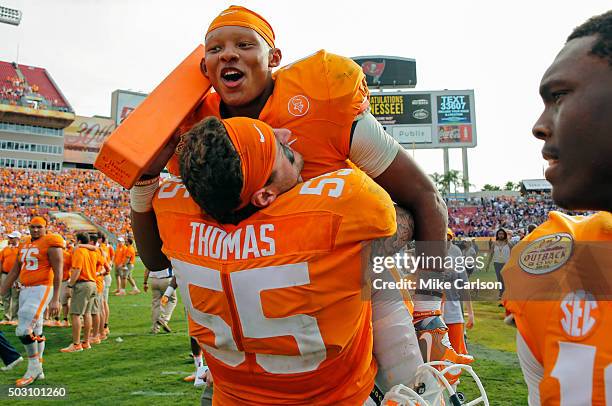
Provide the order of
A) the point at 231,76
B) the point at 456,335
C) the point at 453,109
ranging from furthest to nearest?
the point at 453,109
the point at 456,335
the point at 231,76

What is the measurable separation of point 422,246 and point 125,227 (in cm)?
3887

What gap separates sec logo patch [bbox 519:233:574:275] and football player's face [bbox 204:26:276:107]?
1.43 m

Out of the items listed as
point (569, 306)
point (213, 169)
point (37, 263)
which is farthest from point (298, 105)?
point (37, 263)

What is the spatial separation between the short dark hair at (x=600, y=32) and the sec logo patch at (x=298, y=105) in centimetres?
116

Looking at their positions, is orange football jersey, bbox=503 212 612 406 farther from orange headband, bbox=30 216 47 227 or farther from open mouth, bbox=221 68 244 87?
orange headband, bbox=30 216 47 227

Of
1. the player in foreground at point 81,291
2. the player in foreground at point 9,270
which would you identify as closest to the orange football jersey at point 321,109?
the player in foreground at point 81,291

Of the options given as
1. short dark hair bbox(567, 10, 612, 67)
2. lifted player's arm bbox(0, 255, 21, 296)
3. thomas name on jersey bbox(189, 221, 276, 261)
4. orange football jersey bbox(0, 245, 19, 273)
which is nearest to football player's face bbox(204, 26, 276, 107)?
thomas name on jersey bbox(189, 221, 276, 261)

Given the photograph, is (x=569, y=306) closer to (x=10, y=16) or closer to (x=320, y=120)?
(x=320, y=120)

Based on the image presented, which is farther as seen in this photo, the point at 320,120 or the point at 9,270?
the point at 9,270

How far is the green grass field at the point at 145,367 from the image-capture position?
5.93 metres

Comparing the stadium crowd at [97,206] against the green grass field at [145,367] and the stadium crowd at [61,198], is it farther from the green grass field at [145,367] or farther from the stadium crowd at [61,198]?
the green grass field at [145,367]

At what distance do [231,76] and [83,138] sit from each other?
6326 centimetres

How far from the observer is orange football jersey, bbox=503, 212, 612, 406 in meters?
0.94

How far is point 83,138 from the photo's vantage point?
2340 inches
